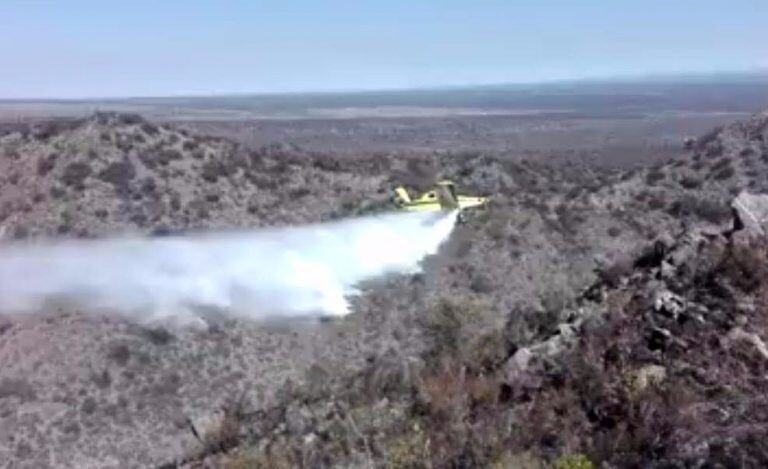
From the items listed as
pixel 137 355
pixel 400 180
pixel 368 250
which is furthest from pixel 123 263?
pixel 400 180

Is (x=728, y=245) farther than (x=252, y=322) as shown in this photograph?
No

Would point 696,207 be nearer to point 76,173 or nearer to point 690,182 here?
point 690,182

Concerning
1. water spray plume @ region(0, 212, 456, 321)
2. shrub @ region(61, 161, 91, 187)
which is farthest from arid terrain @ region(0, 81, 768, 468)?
water spray plume @ region(0, 212, 456, 321)

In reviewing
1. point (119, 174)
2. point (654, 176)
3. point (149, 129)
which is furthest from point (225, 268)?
point (654, 176)

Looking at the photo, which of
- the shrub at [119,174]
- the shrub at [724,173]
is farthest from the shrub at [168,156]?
the shrub at [724,173]

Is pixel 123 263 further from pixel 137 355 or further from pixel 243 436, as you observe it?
pixel 243 436

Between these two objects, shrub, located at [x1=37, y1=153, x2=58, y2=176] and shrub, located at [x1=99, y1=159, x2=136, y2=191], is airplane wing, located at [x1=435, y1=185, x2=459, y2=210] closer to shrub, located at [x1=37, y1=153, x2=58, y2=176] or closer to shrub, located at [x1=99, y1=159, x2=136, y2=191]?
shrub, located at [x1=99, y1=159, x2=136, y2=191]
